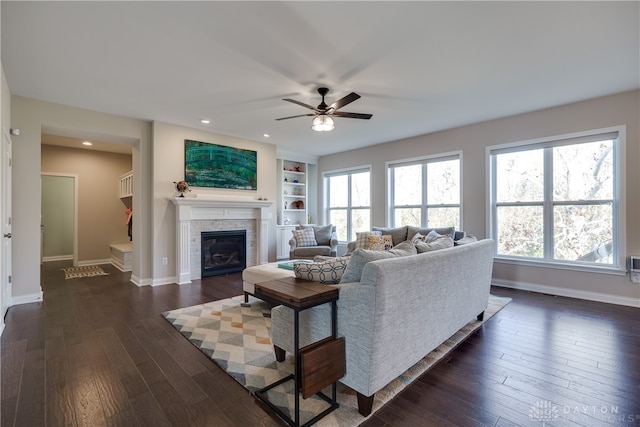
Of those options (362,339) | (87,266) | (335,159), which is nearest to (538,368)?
(362,339)

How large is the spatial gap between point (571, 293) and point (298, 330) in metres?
4.48

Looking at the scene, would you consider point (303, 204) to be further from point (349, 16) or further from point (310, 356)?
point (310, 356)

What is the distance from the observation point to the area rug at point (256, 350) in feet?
5.90

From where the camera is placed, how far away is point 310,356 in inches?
62.1

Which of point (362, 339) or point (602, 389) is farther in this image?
point (602, 389)

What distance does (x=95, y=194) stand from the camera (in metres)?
6.90

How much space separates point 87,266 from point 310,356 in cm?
709

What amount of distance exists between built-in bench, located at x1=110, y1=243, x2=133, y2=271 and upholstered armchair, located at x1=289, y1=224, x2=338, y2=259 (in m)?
3.35

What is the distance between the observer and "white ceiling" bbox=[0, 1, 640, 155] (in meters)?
2.21

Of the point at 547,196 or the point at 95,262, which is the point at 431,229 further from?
the point at 95,262

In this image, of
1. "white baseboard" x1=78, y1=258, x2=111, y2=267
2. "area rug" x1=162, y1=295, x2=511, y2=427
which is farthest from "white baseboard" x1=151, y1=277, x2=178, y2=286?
"white baseboard" x1=78, y1=258, x2=111, y2=267

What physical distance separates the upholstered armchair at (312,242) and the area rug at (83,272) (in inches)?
147

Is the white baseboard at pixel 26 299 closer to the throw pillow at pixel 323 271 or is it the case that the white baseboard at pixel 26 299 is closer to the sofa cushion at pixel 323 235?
the throw pillow at pixel 323 271

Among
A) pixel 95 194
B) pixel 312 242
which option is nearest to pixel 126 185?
pixel 95 194
